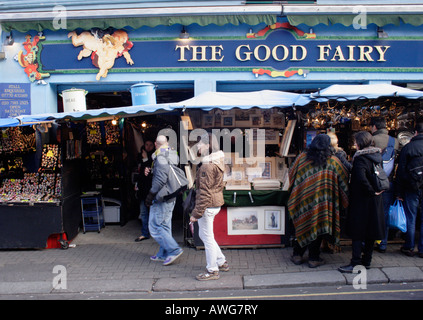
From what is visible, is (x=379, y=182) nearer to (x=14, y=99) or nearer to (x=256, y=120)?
(x=256, y=120)

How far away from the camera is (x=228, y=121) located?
6.74 meters

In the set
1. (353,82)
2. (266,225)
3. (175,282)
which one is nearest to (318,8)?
(353,82)

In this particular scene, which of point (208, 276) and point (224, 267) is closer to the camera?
point (208, 276)

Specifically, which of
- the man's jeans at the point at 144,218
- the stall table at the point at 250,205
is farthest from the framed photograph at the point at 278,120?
the man's jeans at the point at 144,218

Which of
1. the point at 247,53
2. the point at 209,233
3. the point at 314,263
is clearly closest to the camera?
the point at 209,233

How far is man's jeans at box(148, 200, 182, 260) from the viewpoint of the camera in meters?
5.18

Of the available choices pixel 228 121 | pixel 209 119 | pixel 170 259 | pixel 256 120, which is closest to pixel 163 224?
pixel 170 259

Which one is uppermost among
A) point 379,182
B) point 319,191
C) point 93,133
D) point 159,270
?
point 93,133

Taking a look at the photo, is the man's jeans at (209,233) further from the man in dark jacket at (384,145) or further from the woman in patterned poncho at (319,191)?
the man in dark jacket at (384,145)

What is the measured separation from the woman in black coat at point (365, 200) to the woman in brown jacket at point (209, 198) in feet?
6.05

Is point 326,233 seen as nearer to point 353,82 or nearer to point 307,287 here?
point 307,287

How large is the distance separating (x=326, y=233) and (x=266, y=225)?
1233 mm

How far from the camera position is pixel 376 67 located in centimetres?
747

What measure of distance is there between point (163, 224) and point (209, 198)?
1.13m
